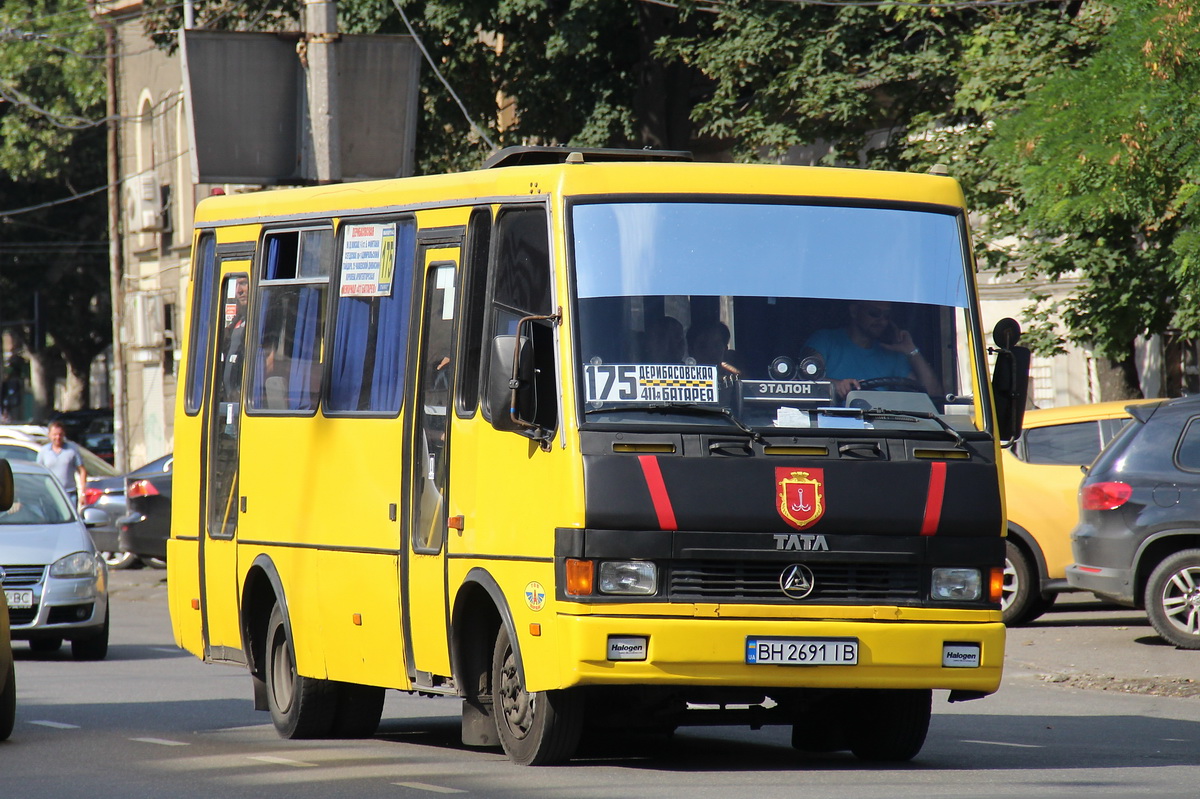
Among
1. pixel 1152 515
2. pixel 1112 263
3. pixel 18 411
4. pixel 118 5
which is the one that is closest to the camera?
pixel 1152 515

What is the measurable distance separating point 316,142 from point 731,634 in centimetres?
1023

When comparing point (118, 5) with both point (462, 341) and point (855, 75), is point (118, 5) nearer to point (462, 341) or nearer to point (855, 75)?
point (855, 75)

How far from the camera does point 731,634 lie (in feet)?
27.8

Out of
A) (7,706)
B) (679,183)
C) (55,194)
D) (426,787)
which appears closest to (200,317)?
(7,706)

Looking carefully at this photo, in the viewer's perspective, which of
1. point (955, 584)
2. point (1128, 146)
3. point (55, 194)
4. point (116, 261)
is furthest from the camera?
point (55, 194)

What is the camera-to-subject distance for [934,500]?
344 inches

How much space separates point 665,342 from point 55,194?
53046 mm

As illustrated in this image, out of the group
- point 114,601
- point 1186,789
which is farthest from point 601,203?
point 114,601

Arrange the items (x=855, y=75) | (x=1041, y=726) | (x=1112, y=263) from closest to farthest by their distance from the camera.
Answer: (x=1041, y=726), (x=1112, y=263), (x=855, y=75)

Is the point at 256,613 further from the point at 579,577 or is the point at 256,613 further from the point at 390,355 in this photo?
the point at 579,577

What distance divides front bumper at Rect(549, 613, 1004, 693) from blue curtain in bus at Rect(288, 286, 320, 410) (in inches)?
106

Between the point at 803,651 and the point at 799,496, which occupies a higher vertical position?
the point at 799,496

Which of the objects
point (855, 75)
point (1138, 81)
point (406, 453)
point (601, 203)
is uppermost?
point (855, 75)

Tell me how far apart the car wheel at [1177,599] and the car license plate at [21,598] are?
26.9 ft
